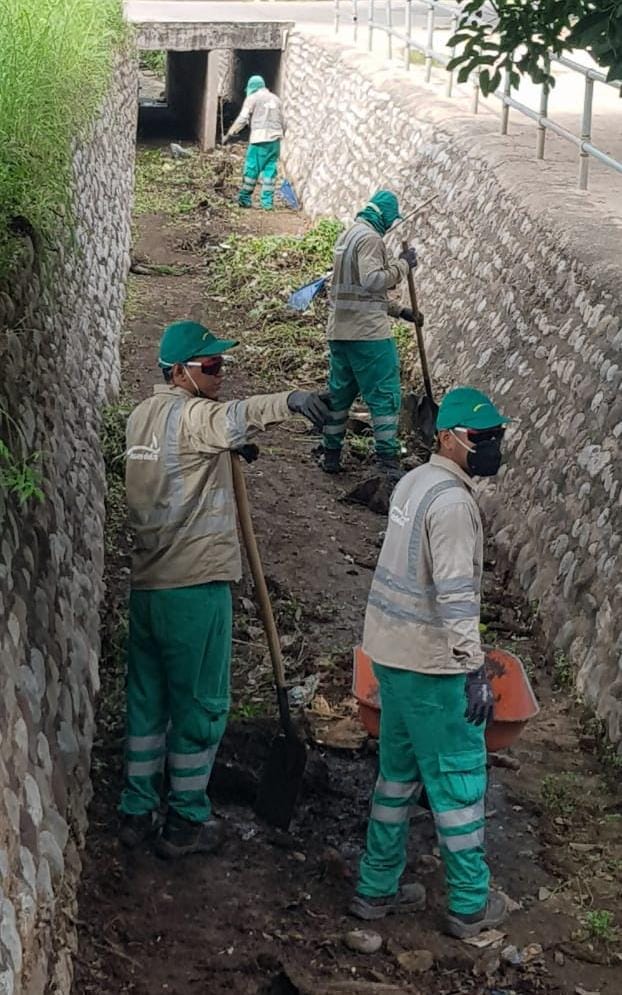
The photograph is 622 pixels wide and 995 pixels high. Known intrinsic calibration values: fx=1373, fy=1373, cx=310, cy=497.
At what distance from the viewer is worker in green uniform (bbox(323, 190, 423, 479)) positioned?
9344mm

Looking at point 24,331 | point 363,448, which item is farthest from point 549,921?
point 363,448

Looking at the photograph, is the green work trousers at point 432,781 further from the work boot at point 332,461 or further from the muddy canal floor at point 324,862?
the work boot at point 332,461

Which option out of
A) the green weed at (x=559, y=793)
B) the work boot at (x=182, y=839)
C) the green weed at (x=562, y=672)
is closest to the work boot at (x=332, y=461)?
the green weed at (x=562, y=672)

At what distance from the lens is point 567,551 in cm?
760

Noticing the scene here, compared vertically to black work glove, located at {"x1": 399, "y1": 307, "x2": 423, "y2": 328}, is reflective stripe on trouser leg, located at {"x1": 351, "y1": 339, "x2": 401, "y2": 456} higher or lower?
lower

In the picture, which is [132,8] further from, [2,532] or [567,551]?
[2,532]

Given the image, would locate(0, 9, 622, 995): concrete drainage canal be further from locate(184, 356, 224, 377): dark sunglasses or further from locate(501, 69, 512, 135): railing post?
locate(184, 356, 224, 377): dark sunglasses

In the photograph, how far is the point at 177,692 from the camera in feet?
17.7

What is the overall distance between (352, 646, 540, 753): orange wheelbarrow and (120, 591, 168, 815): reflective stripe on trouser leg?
0.79m

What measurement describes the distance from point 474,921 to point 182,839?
3.92 feet

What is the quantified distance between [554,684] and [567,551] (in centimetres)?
82

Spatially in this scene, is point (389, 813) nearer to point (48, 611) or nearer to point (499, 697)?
point (499, 697)

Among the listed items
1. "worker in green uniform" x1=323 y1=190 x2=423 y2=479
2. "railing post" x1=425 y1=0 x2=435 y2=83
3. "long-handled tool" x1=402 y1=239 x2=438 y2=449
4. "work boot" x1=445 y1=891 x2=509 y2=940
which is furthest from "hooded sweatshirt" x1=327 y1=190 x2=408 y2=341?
"railing post" x1=425 y1=0 x2=435 y2=83

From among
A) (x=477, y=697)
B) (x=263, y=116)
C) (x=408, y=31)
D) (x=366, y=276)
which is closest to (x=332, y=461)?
(x=366, y=276)
